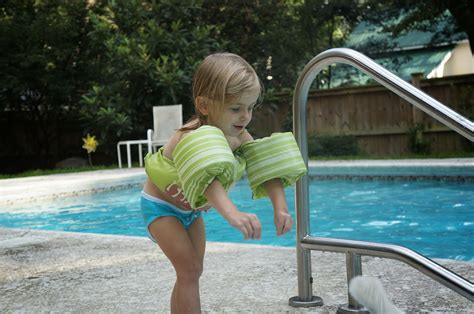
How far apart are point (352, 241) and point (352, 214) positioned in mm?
4629

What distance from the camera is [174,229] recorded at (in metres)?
1.88

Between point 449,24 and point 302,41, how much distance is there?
3422 mm

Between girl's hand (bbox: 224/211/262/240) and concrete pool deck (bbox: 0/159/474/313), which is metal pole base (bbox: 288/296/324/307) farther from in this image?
girl's hand (bbox: 224/211/262/240)

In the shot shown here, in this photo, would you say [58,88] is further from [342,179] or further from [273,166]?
[273,166]

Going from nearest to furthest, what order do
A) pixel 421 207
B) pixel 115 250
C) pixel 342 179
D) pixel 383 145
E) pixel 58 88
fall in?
pixel 115 250 < pixel 421 207 < pixel 342 179 < pixel 383 145 < pixel 58 88

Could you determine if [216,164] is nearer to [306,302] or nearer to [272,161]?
[272,161]

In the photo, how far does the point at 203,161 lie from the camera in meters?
1.52

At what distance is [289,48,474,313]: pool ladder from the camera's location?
1.76 metres

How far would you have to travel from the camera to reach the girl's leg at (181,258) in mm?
1861

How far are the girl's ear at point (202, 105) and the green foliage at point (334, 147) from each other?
10.3 m

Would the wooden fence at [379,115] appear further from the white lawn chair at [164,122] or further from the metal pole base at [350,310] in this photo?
the metal pole base at [350,310]

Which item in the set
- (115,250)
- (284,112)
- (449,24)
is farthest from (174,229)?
(449,24)

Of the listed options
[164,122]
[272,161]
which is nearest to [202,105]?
[272,161]

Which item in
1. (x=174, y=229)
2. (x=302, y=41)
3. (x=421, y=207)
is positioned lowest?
(x=421, y=207)
